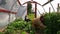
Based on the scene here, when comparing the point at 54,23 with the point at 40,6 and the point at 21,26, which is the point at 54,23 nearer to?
the point at 21,26

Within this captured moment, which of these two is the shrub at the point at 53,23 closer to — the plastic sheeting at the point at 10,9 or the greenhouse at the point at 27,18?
the greenhouse at the point at 27,18

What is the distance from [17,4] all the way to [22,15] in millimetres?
1146

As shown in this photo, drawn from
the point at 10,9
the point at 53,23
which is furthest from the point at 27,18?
the point at 53,23

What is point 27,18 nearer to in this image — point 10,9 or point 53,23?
point 10,9

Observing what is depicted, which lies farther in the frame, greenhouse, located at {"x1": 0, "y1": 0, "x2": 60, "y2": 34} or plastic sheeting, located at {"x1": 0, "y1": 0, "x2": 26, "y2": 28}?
plastic sheeting, located at {"x1": 0, "y1": 0, "x2": 26, "y2": 28}

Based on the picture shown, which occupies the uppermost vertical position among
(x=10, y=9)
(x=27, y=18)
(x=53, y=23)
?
(x=10, y=9)

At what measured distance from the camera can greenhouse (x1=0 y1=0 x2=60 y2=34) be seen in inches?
299

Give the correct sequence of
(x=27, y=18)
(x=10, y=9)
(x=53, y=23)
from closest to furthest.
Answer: (x=53, y=23)
(x=10, y=9)
(x=27, y=18)

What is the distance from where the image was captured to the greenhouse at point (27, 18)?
24.9 ft

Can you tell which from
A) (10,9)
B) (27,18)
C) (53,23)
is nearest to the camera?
(53,23)

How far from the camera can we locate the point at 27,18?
1348cm

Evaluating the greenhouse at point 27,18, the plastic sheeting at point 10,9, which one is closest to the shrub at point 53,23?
the greenhouse at point 27,18

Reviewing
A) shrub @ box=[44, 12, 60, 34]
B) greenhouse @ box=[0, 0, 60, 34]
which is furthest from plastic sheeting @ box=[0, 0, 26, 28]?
shrub @ box=[44, 12, 60, 34]

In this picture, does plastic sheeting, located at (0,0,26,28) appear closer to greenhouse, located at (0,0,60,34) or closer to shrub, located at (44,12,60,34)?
greenhouse, located at (0,0,60,34)
